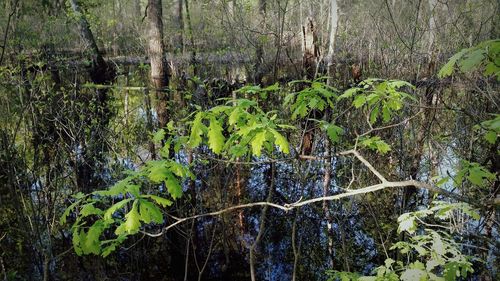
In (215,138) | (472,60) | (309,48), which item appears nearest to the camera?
(472,60)

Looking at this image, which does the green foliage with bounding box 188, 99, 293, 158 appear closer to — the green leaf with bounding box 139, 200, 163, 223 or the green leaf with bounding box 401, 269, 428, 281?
the green leaf with bounding box 139, 200, 163, 223

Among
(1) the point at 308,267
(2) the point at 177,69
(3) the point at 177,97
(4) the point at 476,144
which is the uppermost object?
(2) the point at 177,69

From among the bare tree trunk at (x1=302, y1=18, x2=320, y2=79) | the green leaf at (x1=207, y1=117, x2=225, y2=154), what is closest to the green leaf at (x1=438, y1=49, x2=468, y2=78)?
the green leaf at (x1=207, y1=117, x2=225, y2=154)

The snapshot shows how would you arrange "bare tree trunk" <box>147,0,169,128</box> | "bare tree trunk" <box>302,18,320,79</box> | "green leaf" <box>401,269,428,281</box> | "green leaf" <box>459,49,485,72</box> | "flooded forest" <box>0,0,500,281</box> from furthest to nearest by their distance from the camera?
"bare tree trunk" <box>147,0,169,128</box>, "bare tree trunk" <box>302,18,320,79</box>, "flooded forest" <box>0,0,500,281</box>, "green leaf" <box>401,269,428,281</box>, "green leaf" <box>459,49,485,72</box>

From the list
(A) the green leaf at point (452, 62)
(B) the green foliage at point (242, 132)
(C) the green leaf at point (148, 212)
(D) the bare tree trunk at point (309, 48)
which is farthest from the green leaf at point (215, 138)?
(D) the bare tree trunk at point (309, 48)

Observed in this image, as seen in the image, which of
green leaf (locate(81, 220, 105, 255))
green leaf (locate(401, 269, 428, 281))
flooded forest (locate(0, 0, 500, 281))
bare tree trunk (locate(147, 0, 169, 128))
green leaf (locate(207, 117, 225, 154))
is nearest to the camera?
green leaf (locate(207, 117, 225, 154))

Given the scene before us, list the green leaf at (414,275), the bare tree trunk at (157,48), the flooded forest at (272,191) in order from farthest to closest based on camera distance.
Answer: the bare tree trunk at (157,48), the flooded forest at (272,191), the green leaf at (414,275)

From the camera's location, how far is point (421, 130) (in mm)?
5324

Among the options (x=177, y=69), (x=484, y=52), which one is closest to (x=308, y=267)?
(x=484, y=52)

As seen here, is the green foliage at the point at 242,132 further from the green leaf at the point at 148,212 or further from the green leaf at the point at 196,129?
the green leaf at the point at 148,212

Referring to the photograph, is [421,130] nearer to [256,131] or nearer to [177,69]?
[256,131]

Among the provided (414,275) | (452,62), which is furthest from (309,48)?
(452,62)

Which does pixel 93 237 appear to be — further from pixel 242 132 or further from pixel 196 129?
pixel 242 132

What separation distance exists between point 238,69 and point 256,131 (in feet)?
35.3
